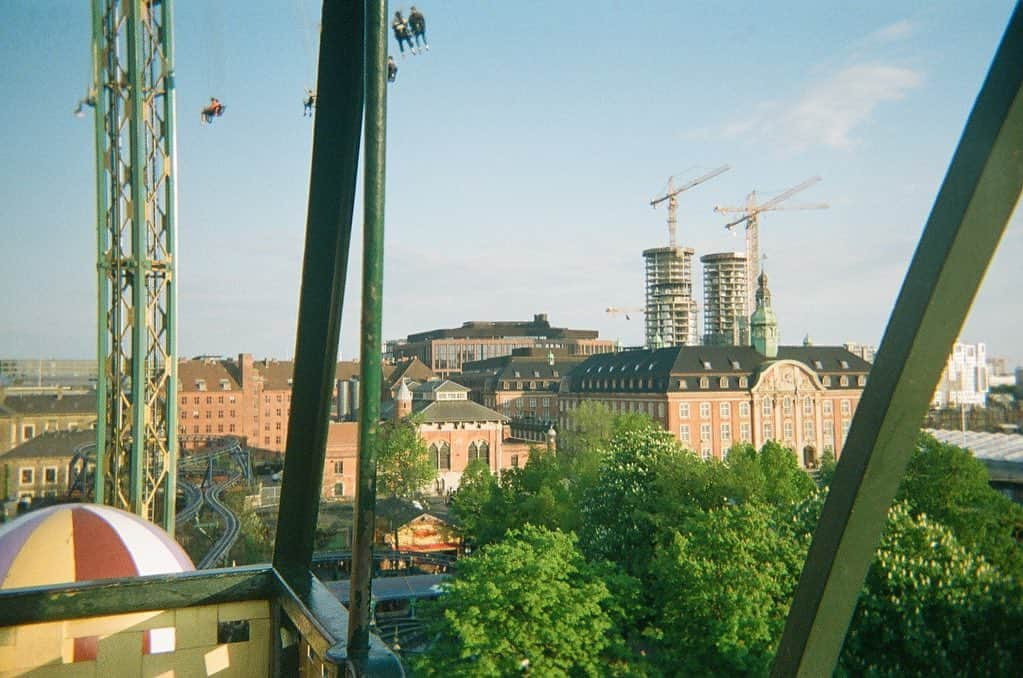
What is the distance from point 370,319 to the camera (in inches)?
60.3

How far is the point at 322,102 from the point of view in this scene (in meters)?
2.02

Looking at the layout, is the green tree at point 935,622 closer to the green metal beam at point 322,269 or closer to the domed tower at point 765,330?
the green metal beam at point 322,269

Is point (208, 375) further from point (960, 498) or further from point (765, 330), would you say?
point (960, 498)

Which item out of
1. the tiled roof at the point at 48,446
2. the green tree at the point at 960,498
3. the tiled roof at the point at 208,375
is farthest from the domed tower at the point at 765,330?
the tiled roof at the point at 48,446

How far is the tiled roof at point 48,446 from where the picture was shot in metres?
22.6

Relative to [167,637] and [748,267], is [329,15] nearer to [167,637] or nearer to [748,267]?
[167,637]

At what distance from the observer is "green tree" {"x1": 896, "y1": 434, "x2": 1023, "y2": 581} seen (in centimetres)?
1777

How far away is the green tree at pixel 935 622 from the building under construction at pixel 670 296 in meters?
103

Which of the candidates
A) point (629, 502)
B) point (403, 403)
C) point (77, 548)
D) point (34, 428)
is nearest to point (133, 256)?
point (77, 548)

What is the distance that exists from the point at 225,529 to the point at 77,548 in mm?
17658

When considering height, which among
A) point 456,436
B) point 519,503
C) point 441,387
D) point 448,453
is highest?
point 441,387

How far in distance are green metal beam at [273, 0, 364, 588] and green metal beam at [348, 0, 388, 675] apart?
0.46 meters

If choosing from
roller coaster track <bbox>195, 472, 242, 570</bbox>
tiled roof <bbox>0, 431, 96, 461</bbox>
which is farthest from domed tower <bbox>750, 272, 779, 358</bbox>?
tiled roof <bbox>0, 431, 96, 461</bbox>

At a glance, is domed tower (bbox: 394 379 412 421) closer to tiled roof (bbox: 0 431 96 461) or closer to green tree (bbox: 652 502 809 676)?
tiled roof (bbox: 0 431 96 461)
